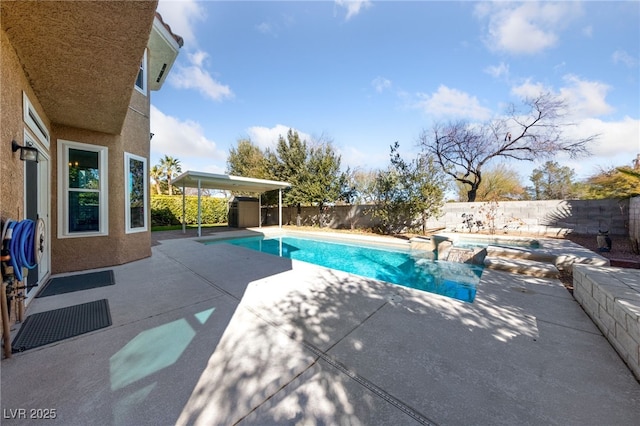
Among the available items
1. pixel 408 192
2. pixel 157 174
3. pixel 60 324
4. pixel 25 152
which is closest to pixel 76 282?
pixel 60 324

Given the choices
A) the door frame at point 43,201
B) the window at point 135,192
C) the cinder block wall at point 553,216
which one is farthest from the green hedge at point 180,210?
the door frame at point 43,201

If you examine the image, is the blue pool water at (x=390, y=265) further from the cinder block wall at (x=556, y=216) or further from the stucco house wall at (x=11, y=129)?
the stucco house wall at (x=11, y=129)

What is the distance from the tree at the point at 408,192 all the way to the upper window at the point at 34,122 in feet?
35.7

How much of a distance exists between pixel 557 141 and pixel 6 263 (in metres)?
20.2

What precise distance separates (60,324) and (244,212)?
13196 millimetres

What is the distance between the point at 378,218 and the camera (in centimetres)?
1295

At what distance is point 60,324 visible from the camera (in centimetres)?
270

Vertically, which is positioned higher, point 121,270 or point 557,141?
point 557,141

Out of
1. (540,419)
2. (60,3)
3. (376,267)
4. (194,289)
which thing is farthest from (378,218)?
(60,3)

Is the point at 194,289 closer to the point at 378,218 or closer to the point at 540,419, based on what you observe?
the point at 540,419

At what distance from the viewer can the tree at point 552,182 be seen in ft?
64.0

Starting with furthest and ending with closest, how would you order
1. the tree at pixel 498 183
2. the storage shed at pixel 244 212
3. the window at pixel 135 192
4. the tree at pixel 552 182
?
the tree at pixel 498 183
the tree at pixel 552 182
the storage shed at pixel 244 212
the window at pixel 135 192

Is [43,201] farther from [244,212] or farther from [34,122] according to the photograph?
[244,212]

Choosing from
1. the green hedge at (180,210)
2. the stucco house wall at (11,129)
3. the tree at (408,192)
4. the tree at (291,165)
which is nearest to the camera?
the stucco house wall at (11,129)
